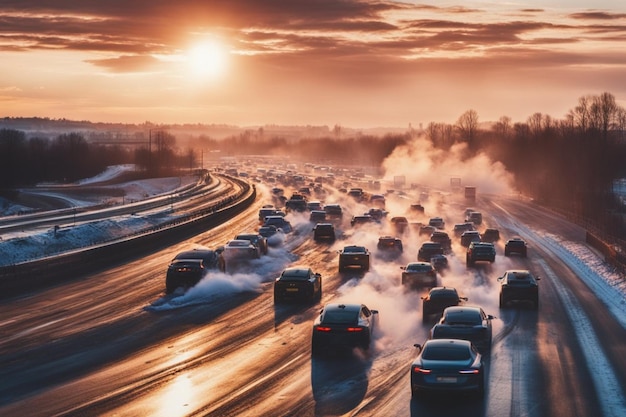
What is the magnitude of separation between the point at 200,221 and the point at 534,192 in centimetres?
7737

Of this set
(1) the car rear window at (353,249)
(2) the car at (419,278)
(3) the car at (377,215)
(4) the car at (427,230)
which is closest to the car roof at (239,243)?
(1) the car rear window at (353,249)

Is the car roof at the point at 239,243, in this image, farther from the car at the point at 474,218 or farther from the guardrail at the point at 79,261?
the car at the point at 474,218

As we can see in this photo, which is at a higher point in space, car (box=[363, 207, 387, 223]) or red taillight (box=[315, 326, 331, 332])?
red taillight (box=[315, 326, 331, 332])

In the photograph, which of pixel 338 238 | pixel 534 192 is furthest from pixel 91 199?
pixel 338 238

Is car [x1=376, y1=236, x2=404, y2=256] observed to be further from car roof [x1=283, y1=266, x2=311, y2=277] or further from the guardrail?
car roof [x1=283, y1=266, x2=311, y2=277]

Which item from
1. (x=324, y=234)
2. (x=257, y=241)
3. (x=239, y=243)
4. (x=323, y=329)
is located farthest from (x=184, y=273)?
(x=324, y=234)

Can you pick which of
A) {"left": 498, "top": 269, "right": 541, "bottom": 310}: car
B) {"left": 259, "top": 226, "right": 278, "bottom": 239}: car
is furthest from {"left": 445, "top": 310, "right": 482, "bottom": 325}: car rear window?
{"left": 259, "top": 226, "right": 278, "bottom": 239}: car

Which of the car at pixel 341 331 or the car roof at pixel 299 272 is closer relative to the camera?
the car at pixel 341 331

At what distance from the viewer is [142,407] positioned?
20.8 metres

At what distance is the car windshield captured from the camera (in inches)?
822

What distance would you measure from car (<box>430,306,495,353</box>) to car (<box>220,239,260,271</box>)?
25.6 metres

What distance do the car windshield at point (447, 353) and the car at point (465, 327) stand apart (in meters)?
4.12

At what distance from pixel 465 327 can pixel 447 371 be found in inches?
223

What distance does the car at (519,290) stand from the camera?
1476 inches
